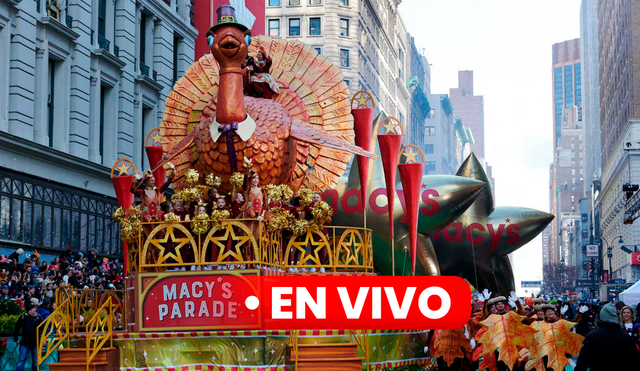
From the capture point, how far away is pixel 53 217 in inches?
1232

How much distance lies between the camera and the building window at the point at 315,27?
82.6 meters

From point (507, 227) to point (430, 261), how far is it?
3765 mm

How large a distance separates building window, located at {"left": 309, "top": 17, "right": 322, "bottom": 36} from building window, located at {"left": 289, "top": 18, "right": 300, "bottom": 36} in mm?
1080

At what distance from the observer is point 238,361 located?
1486 centimetres

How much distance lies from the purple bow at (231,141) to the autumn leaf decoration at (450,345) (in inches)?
201

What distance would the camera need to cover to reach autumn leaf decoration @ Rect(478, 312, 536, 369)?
15.9m

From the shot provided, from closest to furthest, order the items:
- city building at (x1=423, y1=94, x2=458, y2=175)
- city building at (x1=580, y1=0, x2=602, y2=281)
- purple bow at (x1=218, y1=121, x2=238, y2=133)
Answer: purple bow at (x1=218, y1=121, x2=238, y2=133)
city building at (x1=580, y1=0, x2=602, y2=281)
city building at (x1=423, y1=94, x2=458, y2=175)

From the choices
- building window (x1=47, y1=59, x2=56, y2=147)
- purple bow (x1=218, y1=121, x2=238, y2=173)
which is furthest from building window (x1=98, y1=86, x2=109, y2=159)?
purple bow (x1=218, y1=121, x2=238, y2=173)

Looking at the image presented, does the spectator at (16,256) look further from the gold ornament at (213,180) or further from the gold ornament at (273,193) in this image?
the gold ornament at (273,193)

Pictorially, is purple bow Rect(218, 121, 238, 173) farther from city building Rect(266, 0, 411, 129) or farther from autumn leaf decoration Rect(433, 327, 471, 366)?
city building Rect(266, 0, 411, 129)

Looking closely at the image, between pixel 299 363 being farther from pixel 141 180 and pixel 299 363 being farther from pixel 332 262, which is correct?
pixel 141 180

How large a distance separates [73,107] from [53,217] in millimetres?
A: 4592

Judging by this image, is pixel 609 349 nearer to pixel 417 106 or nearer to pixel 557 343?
pixel 557 343

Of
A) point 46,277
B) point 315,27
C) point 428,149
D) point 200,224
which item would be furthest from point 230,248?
point 428,149
